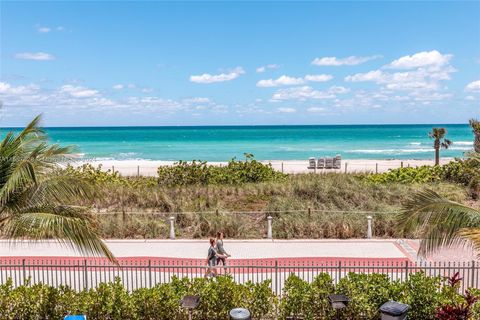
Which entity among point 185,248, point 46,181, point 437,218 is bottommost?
point 185,248

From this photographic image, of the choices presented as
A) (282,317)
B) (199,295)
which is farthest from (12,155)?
(282,317)

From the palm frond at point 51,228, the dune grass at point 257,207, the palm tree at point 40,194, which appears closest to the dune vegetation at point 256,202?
the dune grass at point 257,207

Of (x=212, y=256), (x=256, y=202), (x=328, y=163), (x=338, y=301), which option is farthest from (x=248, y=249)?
(x=328, y=163)

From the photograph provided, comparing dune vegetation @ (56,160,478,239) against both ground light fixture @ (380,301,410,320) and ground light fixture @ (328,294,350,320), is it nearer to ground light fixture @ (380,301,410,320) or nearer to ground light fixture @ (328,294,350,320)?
ground light fixture @ (328,294,350,320)

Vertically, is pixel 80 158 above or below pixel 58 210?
above

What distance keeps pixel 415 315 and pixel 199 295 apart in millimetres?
4918

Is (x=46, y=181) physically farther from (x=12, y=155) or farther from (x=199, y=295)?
(x=199, y=295)

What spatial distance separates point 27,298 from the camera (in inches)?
409

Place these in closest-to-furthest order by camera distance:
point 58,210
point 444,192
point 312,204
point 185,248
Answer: point 58,210 → point 185,248 → point 312,204 → point 444,192

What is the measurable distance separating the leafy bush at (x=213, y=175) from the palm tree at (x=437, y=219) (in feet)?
62.5

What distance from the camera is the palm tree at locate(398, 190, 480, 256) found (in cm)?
940

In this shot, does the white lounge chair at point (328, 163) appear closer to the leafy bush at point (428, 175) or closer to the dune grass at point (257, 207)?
the leafy bush at point (428, 175)

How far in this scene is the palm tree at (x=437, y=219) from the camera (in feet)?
30.8

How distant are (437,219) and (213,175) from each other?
20324mm
